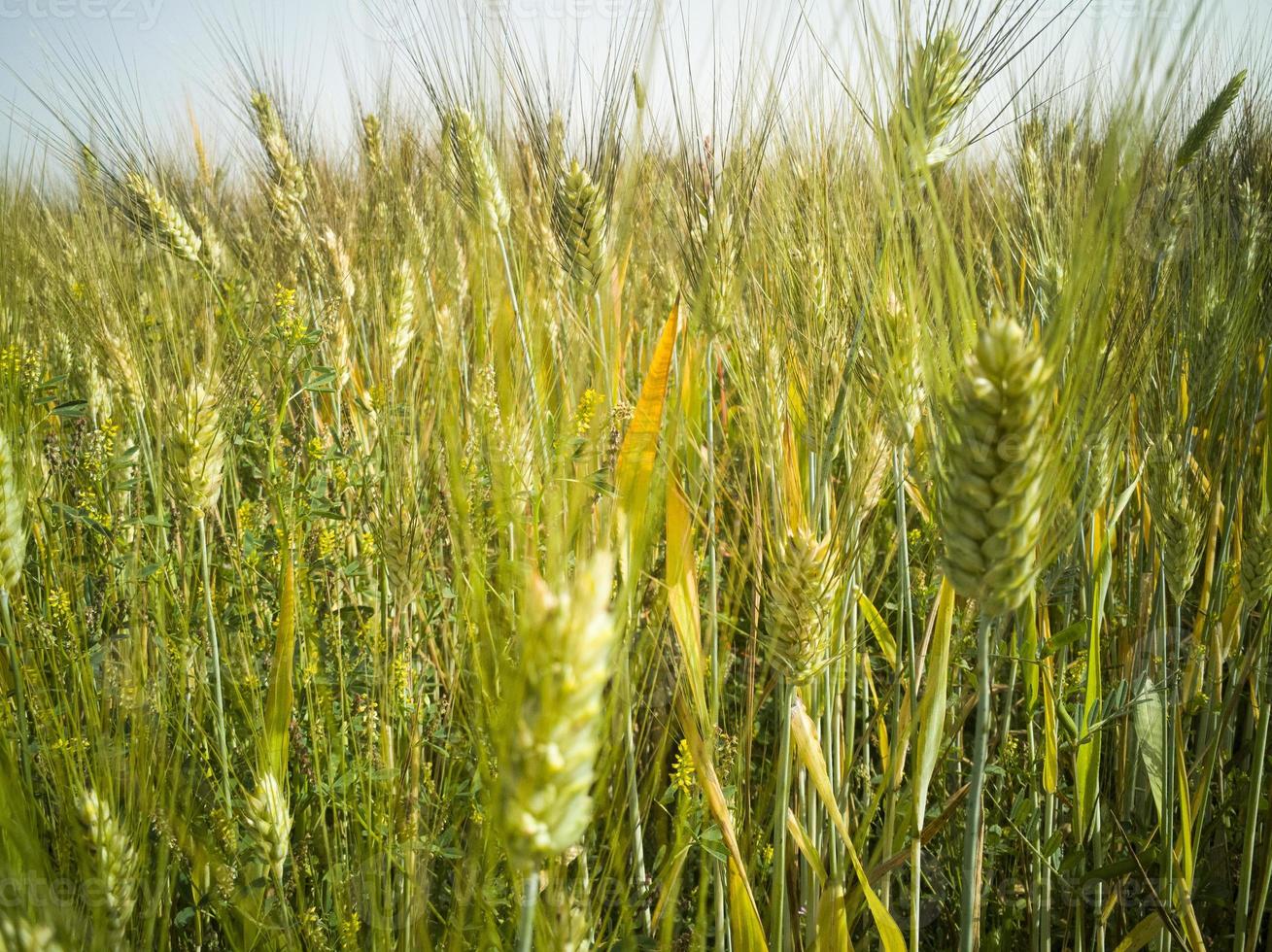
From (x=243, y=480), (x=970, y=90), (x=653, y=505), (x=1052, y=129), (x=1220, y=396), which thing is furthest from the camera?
(x=243, y=480)

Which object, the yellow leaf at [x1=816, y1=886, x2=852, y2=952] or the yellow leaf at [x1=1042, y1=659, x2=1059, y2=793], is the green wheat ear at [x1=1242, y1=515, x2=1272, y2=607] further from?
the yellow leaf at [x1=816, y1=886, x2=852, y2=952]

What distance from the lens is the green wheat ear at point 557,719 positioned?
1.52 ft

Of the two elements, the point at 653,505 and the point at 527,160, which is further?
the point at 527,160

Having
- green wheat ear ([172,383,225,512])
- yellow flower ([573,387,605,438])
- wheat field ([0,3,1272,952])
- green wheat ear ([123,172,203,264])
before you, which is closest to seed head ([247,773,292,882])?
wheat field ([0,3,1272,952])

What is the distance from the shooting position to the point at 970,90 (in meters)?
1.20

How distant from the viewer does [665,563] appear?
54.1 inches

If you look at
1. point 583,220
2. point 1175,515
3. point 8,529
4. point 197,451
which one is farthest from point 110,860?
point 1175,515

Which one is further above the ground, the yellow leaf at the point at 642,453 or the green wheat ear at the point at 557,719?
the yellow leaf at the point at 642,453

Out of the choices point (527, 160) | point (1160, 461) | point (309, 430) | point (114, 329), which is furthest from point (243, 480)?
point (1160, 461)

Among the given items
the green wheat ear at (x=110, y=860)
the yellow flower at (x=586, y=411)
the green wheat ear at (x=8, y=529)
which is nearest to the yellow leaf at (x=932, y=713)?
the yellow flower at (x=586, y=411)

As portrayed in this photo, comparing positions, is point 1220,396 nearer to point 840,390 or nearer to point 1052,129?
point 1052,129

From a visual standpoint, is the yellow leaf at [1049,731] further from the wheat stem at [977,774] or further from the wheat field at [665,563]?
the wheat stem at [977,774]

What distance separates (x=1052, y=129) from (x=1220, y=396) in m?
0.75

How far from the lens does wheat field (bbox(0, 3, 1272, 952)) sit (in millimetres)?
765
